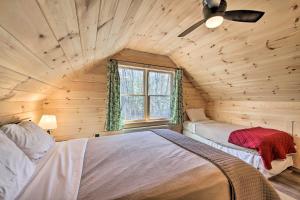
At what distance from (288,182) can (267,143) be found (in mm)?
576

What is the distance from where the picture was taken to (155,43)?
2.98m

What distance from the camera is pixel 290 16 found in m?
1.64

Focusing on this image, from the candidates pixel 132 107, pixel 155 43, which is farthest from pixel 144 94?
pixel 155 43

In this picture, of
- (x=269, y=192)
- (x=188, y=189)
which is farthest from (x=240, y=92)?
(x=188, y=189)

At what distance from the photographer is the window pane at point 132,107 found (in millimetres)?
3404

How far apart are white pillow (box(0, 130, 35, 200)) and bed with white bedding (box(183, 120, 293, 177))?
277 centimetres

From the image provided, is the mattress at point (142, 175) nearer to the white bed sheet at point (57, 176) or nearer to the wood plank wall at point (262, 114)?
the white bed sheet at point (57, 176)

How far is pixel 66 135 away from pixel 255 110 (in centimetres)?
387

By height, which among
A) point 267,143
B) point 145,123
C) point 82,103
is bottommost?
point 267,143

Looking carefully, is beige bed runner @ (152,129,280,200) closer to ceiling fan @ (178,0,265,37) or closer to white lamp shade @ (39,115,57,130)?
ceiling fan @ (178,0,265,37)

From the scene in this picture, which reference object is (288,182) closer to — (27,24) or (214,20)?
(214,20)

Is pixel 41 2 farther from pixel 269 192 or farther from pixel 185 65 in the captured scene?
pixel 185 65

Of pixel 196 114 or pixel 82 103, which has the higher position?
pixel 82 103

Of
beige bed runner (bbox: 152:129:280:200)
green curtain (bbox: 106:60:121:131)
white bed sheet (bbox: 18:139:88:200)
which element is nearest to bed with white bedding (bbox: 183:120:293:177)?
beige bed runner (bbox: 152:129:280:200)
